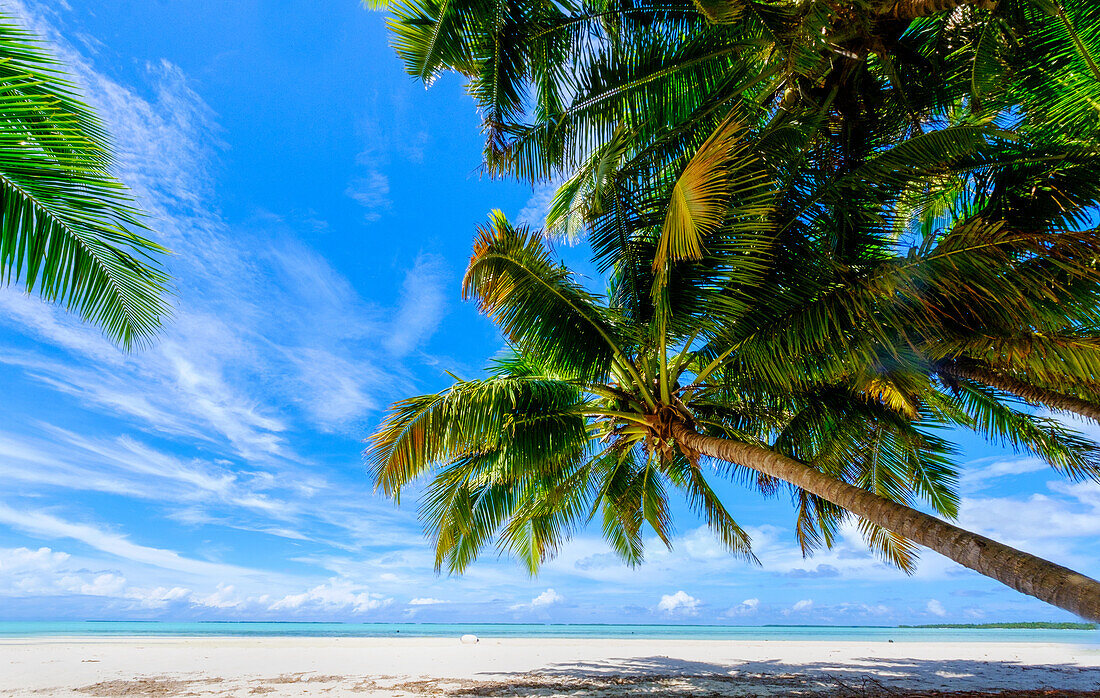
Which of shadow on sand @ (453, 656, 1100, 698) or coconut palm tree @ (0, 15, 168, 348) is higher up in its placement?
coconut palm tree @ (0, 15, 168, 348)

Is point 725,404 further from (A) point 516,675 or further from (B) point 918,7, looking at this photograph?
(A) point 516,675

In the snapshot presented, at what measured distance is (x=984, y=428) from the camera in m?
7.62

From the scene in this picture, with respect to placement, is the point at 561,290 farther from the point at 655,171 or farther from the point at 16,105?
the point at 16,105

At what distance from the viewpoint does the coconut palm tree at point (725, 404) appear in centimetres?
424

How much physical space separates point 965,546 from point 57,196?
5.38 m

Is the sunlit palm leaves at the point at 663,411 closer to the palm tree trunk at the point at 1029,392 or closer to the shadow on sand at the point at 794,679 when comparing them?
the palm tree trunk at the point at 1029,392

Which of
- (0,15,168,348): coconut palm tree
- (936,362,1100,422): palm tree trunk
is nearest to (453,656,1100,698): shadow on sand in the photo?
(936,362,1100,422): palm tree trunk

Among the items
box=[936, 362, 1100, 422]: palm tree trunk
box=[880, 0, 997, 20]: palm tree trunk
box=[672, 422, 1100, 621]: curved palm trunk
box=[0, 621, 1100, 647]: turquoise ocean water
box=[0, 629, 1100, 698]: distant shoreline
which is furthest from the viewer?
box=[0, 621, 1100, 647]: turquoise ocean water

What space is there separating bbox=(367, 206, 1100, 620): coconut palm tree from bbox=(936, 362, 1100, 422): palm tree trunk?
38cm

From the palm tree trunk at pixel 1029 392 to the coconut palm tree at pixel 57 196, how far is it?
7.97 meters

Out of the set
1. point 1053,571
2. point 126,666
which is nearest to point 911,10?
point 1053,571

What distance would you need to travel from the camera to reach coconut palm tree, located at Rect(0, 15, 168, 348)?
2738 mm

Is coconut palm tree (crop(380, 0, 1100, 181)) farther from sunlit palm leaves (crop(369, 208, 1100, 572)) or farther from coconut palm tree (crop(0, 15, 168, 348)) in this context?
coconut palm tree (crop(0, 15, 168, 348))

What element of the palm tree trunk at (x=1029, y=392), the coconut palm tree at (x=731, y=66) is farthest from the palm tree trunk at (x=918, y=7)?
the palm tree trunk at (x=1029, y=392)
